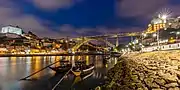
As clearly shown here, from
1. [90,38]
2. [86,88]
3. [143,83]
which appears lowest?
[86,88]

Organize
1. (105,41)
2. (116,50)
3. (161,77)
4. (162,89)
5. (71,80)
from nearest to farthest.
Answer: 1. (162,89)
2. (161,77)
3. (71,80)
4. (105,41)
5. (116,50)

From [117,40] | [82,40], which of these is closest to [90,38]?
[82,40]

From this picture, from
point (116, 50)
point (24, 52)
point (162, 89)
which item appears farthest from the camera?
point (24, 52)

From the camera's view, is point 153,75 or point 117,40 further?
point 117,40

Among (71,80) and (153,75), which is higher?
(153,75)

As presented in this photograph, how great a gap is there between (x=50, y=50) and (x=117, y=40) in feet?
220

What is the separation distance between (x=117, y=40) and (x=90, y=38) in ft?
45.8

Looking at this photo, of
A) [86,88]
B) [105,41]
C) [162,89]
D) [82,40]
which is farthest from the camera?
[82,40]

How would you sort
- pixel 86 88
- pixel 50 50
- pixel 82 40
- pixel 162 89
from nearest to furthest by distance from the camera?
pixel 162 89
pixel 86 88
pixel 82 40
pixel 50 50

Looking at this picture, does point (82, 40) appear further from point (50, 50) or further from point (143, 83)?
point (143, 83)

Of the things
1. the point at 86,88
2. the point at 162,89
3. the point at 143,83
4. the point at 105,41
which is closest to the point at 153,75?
the point at 143,83

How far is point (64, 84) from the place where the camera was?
80.7ft

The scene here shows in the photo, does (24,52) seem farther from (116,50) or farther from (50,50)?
(116,50)

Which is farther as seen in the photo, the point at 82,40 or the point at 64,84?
the point at 82,40
